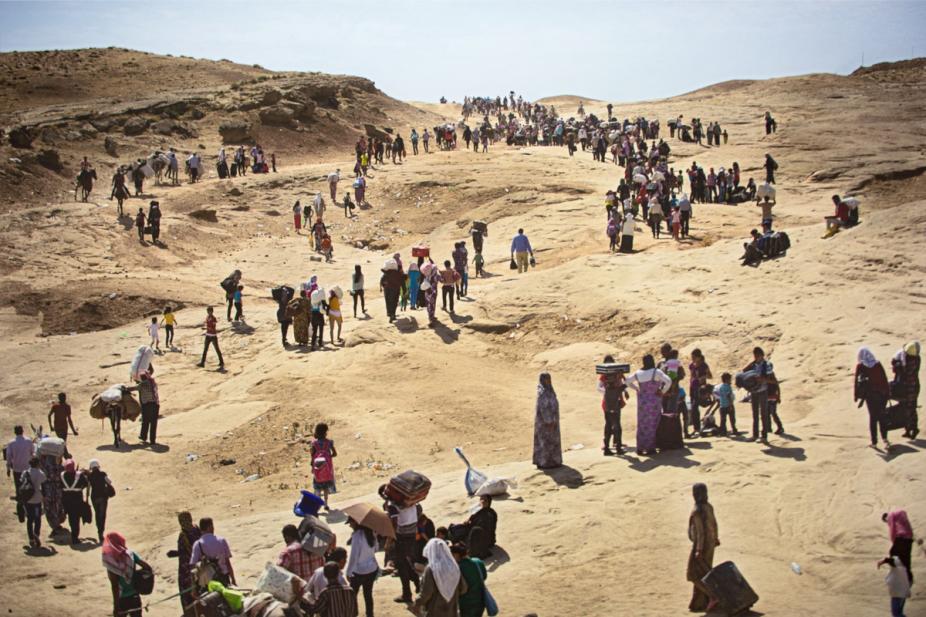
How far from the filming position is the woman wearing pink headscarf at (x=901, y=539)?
8.77 meters

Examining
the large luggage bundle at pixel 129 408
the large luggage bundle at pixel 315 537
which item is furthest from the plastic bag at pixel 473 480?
the large luggage bundle at pixel 129 408

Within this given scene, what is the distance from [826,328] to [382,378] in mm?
8512

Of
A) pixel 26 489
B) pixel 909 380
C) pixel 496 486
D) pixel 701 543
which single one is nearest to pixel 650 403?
pixel 496 486

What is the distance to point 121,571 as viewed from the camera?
10242 mm

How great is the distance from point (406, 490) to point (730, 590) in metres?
3.42

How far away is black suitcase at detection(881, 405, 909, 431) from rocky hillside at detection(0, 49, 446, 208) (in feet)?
100

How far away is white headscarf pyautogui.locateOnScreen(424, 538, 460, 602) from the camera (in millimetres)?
8242

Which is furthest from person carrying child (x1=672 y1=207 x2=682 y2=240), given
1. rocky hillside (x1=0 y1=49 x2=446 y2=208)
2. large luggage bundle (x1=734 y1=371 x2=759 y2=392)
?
rocky hillside (x1=0 y1=49 x2=446 y2=208)

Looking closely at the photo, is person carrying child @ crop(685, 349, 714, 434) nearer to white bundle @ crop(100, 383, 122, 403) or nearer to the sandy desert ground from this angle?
the sandy desert ground

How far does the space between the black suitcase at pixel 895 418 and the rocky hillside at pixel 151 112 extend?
100 feet

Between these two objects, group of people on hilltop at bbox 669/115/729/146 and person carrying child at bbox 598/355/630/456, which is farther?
group of people on hilltop at bbox 669/115/729/146

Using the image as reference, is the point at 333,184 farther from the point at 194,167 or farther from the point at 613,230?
the point at 613,230

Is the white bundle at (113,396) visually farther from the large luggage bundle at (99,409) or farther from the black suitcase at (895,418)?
the black suitcase at (895,418)

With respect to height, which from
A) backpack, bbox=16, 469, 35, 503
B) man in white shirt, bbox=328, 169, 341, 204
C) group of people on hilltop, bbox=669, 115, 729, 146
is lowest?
backpack, bbox=16, 469, 35, 503
